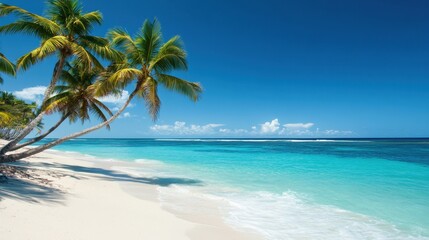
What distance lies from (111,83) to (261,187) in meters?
6.44

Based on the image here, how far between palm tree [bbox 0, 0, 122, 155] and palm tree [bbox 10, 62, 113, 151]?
36.4 inches

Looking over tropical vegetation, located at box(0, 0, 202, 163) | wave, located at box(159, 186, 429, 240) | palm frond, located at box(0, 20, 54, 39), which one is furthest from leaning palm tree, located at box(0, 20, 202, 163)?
wave, located at box(159, 186, 429, 240)

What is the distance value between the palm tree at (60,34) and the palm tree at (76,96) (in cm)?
93

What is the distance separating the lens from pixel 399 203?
7578 millimetres

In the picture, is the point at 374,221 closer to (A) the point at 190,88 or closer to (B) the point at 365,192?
(B) the point at 365,192

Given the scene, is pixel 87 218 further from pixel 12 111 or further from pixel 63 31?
pixel 12 111

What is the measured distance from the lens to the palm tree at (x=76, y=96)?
32.8 ft

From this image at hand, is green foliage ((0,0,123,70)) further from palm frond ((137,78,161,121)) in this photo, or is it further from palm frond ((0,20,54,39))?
palm frond ((137,78,161,121))

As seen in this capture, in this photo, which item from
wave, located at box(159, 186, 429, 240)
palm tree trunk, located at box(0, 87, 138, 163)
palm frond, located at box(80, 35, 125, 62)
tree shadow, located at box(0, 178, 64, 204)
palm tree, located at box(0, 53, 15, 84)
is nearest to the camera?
tree shadow, located at box(0, 178, 64, 204)

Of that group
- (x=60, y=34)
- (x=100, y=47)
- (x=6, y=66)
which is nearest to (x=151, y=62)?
(x=100, y=47)

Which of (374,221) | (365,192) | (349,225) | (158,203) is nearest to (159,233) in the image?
(158,203)

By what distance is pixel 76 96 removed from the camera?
10336 mm

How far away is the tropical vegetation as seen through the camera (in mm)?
8477

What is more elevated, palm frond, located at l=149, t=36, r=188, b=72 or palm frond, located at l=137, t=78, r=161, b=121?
palm frond, located at l=149, t=36, r=188, b=72
